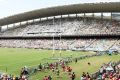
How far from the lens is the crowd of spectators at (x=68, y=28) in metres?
95.4

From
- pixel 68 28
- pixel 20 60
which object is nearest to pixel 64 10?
pixel 68 28

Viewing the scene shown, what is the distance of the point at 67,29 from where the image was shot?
105 m

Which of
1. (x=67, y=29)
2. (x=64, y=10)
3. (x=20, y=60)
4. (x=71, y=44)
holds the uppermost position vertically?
(x=64, y=10)

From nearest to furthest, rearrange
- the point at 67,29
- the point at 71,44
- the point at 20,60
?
1. the point at 20,60
2. the point at 71,44
3. the point at 67,29

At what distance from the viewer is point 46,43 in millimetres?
96688

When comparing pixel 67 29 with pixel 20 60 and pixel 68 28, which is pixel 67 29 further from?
pixel 20 60

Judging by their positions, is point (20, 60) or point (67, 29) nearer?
point (20, 60)

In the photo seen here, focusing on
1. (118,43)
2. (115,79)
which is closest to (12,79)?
(115,79)

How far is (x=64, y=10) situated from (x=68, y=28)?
232 inches

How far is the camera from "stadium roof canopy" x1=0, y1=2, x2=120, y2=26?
94994mm

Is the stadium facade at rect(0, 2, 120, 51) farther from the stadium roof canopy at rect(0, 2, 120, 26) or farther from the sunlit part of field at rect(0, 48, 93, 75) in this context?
the sunlit part of field at rect(0, 48, 93, 75)

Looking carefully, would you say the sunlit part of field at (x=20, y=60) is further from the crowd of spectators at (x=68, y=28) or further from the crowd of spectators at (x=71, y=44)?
the crowd of spectators at (x=68, y=28)

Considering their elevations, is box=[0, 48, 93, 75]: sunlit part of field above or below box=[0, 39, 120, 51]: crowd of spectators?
below

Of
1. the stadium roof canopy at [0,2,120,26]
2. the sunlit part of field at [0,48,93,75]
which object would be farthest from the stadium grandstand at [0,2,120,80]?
the sunlit part of field at [0,48,93,75]
